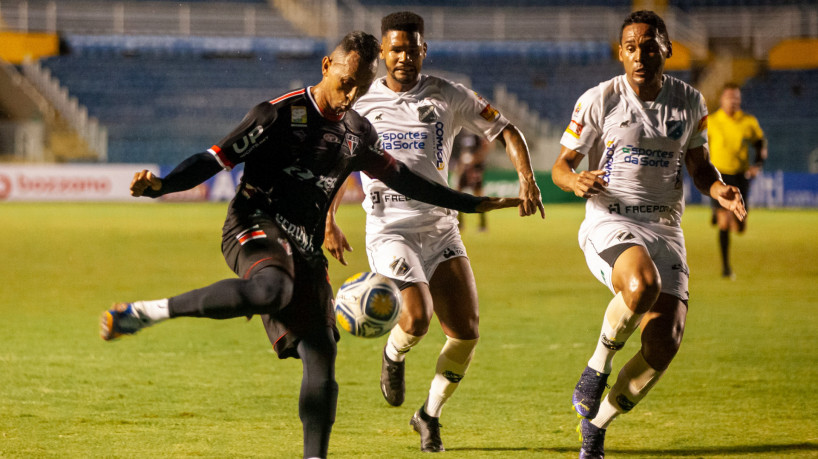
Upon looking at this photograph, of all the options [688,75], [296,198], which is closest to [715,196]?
[296,198]

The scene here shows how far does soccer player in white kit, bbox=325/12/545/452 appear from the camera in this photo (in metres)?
5.56

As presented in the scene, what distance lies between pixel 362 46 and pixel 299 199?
71 cm

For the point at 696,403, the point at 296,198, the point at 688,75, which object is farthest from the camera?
the point at 688,75

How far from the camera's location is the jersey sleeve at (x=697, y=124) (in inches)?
215

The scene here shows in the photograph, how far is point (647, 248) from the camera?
5246 mm

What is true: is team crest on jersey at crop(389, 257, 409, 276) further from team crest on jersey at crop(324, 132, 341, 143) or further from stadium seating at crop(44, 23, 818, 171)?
stadium seating at crop(44, 23, 818, 171)

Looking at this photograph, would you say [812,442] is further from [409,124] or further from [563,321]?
[563,321]

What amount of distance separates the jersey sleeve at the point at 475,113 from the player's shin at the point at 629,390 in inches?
62.5

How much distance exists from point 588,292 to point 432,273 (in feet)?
22.2

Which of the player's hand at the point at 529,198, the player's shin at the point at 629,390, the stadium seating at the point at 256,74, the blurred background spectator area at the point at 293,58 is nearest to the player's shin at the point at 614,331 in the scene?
the player's shin at the point at 629,390

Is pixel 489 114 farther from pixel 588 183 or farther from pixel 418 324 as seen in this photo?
pixel 418 324

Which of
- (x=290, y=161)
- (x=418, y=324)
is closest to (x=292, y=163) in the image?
(x=290, y=161)

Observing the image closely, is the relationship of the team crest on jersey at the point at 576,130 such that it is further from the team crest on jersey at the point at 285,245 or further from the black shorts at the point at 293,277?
the team crest on jersey at the point at 285,245

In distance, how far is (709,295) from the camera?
1181cm
